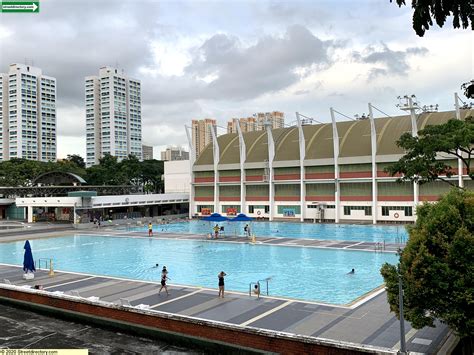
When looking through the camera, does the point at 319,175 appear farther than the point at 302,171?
No

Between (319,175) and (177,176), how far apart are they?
34763mm

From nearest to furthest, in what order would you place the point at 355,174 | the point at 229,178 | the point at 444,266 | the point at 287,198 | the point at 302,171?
the point at 444,266 → the point at 355,174 → the point at 302,171 → the point at 287,198 → the point at 229,178

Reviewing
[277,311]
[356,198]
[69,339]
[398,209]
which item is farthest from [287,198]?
[69,339]

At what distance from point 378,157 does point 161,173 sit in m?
70.8

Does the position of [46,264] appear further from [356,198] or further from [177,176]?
[177,176]

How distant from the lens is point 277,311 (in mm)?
19266

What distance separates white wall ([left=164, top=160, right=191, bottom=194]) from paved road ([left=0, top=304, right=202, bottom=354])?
6925 centimetres

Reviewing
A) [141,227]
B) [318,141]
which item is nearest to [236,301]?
[141,227]

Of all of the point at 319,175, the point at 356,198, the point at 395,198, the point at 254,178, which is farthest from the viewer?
the point at 254,178

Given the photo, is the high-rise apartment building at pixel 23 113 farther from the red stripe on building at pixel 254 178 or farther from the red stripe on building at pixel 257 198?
the red stripe on building at pixel 257 198

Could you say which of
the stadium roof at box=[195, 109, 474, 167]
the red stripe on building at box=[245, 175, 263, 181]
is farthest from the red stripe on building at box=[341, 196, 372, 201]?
the red stripe on building at box=[245, 175, 263, 181]

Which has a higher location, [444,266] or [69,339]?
[444,266]

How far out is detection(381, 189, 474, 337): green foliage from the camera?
35.7 ft

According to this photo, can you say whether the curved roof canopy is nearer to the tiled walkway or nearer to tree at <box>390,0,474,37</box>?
the tiled walkway
